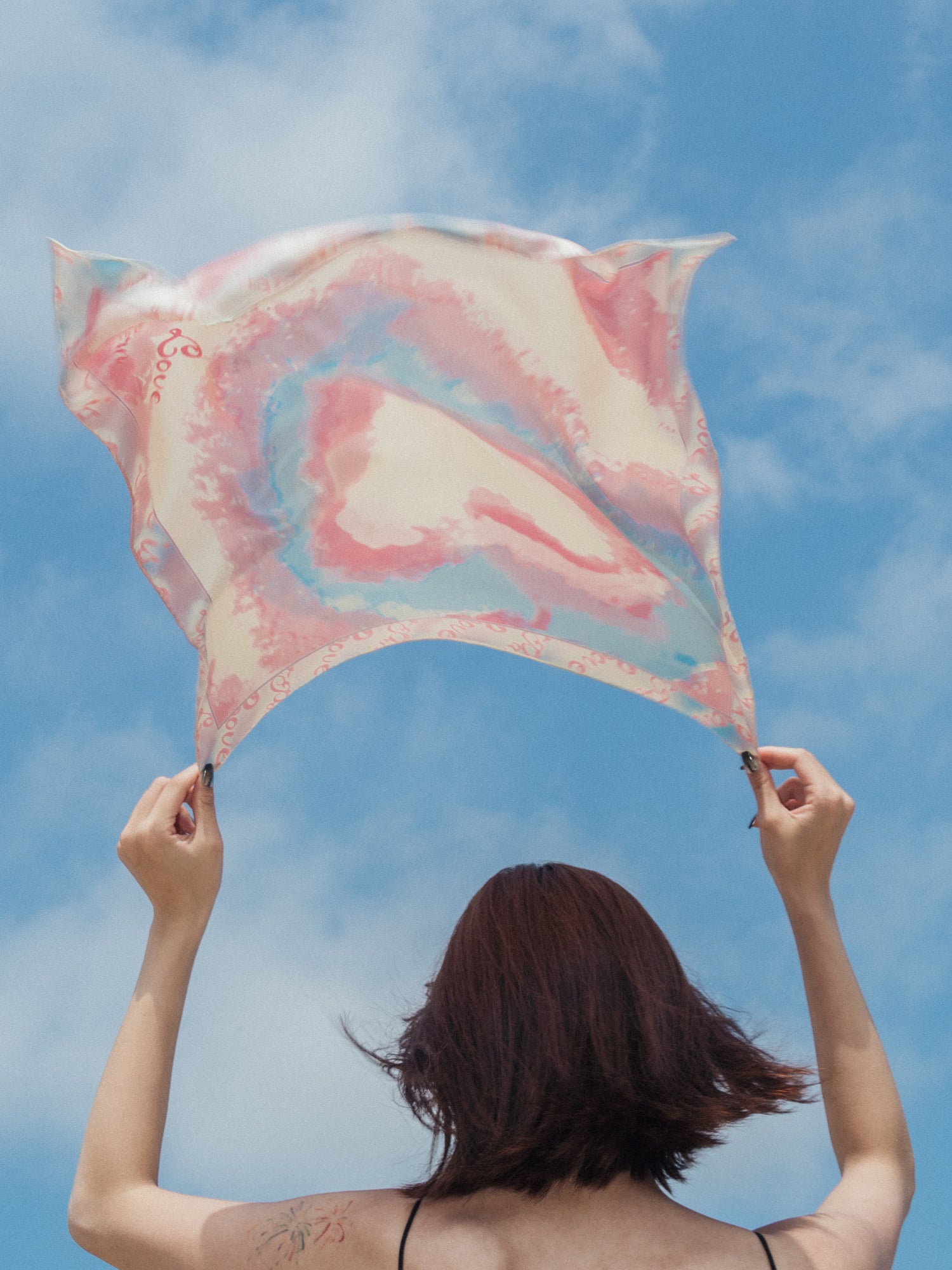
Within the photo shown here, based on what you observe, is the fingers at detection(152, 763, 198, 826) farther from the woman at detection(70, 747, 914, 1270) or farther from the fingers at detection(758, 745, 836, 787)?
the fingers at detection(758, 745, 836, 787)

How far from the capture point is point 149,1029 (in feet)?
11.5

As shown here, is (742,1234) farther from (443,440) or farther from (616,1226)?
(443,440)

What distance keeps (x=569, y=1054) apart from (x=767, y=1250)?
0.68 m

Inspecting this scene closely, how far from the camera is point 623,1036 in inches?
123

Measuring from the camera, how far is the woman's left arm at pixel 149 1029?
3273mm

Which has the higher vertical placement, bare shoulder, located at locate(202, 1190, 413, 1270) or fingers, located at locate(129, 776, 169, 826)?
fingers, located at locate(129, 776, 169, 826)

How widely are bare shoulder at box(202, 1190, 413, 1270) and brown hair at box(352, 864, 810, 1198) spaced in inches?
5.7

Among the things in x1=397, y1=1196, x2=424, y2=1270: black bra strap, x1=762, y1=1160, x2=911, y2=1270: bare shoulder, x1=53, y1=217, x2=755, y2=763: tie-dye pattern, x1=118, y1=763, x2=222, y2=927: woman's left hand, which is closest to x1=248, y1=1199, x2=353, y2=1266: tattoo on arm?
x1=397, y1=1196, x2=424, y2=1270: black bra strap

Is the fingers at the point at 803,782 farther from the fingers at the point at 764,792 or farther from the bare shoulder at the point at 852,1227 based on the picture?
the bare shoulder at the point at 852,1227

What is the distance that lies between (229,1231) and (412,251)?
286 cm

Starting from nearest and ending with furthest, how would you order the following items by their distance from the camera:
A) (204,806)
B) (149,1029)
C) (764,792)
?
(149,1029), (204,806), (764,792)

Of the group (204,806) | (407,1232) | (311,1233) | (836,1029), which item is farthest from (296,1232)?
(836,1029)

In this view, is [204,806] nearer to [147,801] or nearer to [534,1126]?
[147,801]

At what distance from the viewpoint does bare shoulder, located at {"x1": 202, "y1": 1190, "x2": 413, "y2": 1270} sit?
303cm
